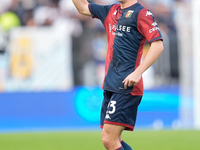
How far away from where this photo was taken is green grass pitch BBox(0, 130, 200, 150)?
274 inches

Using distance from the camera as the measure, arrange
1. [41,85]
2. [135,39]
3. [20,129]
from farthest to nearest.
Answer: [41,85] < [20,129] < [135,39]

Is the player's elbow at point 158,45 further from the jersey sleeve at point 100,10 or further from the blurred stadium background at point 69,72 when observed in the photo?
the blurred stadium background at point 69,72

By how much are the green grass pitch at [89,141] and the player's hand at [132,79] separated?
332 centimetres

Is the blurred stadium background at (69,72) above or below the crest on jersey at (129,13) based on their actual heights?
below

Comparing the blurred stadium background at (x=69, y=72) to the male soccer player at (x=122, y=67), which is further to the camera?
the blurred stadium background at (x=69, y=72)

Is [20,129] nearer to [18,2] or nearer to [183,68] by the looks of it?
[18,2]

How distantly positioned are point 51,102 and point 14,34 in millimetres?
2335

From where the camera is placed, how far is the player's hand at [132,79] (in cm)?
361

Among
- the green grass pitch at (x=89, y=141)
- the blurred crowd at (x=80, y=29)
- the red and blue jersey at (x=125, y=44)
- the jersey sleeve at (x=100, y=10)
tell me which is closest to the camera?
the red and blue jersey at (x=125, y=44)

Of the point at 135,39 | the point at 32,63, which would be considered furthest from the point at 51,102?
the point at 135,39

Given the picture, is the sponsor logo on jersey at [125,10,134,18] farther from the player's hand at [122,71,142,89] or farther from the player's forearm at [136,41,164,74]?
the player's hand at [122,71,142,89]

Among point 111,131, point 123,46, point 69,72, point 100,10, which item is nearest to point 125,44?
point 123,46

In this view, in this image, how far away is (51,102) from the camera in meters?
10.7

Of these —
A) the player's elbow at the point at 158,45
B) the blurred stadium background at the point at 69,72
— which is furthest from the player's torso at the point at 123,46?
the blurred stadium background at the point at 69,72
